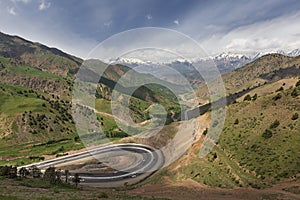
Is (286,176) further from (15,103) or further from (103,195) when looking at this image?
(15,103)

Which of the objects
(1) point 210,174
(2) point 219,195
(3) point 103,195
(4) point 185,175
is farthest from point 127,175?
(3) point 103,195

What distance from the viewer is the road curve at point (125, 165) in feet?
244

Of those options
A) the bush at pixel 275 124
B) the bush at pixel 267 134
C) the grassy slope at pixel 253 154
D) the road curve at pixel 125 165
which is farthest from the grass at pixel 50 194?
the bush at pixel 275 124

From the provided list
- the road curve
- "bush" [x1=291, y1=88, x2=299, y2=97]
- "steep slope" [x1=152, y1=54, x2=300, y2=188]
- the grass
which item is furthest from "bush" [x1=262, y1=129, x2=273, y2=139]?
the grass

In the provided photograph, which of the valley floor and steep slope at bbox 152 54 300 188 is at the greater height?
steep slope at bbox 152 54 300 188

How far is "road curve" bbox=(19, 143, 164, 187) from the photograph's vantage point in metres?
74.3

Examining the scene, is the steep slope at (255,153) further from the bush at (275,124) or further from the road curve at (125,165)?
the road curve at (125,165)

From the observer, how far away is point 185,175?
2135 inches

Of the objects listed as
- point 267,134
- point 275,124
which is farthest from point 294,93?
point 267,134

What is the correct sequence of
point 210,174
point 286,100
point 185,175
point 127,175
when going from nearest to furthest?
point 210,174
point 185,175
point 286,100
point 127,175

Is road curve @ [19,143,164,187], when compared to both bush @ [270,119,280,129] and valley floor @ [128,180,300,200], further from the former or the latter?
bush @ [270,119,280,129]

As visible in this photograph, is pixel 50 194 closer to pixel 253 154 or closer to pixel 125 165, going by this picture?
pixel 253 154

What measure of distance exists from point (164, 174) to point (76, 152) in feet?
235

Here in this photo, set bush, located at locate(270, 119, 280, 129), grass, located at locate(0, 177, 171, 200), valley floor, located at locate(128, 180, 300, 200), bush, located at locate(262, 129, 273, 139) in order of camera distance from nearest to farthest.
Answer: grass, located at locate(0, 177, 171, 200), valley floor, located at locate(128, 180, 300, 200), bush, located at locate(262, 129, 273, 139), bush, located at locate(270, 119, 280, 129)
